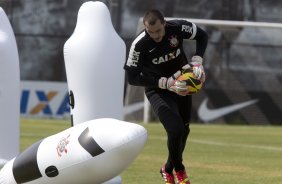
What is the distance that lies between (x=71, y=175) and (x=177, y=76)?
2.10 metres

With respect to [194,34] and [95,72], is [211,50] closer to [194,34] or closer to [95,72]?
[194,34]

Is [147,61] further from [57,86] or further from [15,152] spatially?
[57,86]

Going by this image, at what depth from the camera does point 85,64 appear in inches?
431

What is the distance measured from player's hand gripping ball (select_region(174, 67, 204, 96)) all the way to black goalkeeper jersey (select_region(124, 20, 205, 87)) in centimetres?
34

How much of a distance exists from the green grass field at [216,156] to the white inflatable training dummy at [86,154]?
255 centimetres

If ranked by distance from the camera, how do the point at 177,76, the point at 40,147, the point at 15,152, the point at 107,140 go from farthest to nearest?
the point at 15,152
the point at 177,76
the point at 40,147
the point at 107,140

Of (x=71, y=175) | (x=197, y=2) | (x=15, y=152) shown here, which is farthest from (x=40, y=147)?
(x=197, y=2)

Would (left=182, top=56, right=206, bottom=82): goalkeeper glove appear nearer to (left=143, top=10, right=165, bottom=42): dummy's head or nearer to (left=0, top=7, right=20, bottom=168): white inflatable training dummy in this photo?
(left=143, top=10, right=165, bottom=42): dummy's head

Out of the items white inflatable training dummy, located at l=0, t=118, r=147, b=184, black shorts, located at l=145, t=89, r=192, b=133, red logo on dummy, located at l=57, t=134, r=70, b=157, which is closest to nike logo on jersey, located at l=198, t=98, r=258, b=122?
black shorts, located at l=145, t=89, r=192, b=133

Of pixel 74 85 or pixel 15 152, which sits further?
pixel 15 152

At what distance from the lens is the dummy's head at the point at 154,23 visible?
34.7 feet

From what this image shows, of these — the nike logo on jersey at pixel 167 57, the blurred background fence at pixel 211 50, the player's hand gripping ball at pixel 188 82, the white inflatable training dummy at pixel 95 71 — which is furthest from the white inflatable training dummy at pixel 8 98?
the blurred background fence at pixel 211 50

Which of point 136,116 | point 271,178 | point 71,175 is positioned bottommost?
point 136,116

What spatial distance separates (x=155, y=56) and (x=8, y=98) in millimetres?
2143
